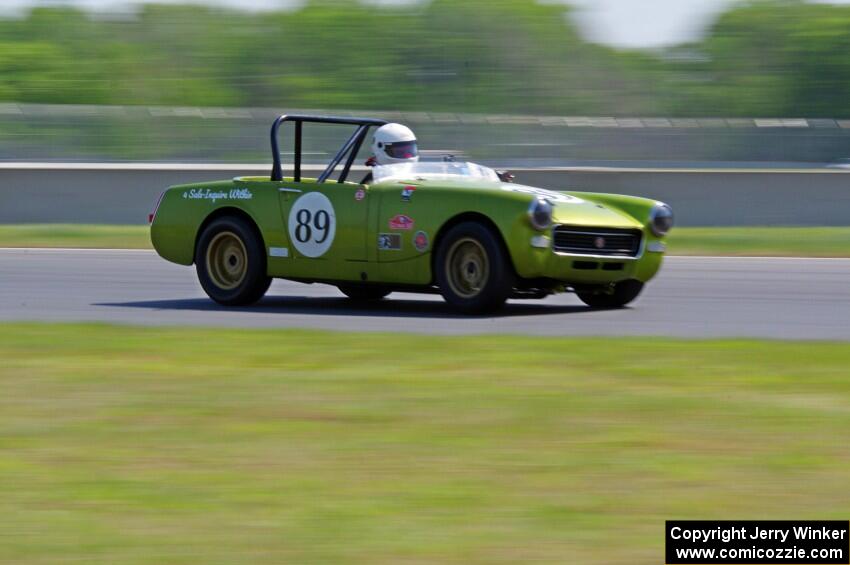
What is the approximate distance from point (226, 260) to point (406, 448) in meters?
5.77

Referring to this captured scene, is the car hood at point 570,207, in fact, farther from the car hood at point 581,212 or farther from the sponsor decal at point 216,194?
the sponsor decal at point 216,194

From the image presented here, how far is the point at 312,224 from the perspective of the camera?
10.2m

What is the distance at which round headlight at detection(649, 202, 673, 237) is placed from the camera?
1000 cm

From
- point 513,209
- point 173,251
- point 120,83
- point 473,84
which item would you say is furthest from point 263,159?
point 513,209

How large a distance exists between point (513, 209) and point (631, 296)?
1.63m

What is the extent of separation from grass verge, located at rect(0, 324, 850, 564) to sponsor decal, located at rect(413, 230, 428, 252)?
5.81 feet

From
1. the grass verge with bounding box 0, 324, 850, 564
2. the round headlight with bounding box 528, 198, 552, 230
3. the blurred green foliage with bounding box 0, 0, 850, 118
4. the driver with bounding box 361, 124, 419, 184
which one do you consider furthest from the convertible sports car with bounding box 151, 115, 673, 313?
the blurred green foliage with bounding box 0, 0, 850, 118

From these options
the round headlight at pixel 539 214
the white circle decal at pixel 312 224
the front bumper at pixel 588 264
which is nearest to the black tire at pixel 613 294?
the front bumper at pixel 588 264

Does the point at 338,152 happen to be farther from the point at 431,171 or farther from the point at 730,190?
the point at 730,190

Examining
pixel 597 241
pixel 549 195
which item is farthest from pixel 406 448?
pixel 549 195

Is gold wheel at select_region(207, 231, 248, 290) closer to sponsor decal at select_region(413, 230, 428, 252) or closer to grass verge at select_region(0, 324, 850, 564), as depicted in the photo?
sponsor decal at select_region(413, 230, 428, 252)

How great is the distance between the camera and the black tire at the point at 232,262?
1048 centimetres

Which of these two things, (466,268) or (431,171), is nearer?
(466,268)

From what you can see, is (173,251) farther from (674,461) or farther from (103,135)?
(103,135)
